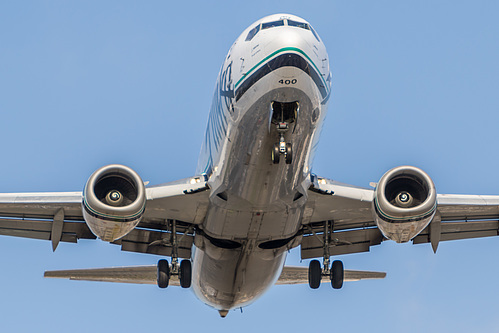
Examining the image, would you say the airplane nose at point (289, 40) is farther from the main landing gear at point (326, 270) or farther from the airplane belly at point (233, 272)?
the main landing gear at point (326, 270)

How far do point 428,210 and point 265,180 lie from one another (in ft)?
12.5

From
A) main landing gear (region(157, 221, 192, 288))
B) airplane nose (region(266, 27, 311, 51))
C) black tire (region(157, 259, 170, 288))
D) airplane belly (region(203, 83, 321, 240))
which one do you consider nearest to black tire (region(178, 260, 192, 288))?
main landing gear (region(157, 221, 192, 288))

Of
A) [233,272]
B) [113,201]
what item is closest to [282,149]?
[113,201]

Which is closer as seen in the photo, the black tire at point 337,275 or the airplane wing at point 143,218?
the airplane wing at point 143,218

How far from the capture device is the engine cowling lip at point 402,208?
2014cm

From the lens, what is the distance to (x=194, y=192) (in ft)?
70.8

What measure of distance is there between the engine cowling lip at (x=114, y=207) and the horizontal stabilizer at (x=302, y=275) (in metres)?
8.43

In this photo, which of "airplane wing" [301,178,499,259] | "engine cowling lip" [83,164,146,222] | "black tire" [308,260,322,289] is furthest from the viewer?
"black tire" [308,260,322,289]

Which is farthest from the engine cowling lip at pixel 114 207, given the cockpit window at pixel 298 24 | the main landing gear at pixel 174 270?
the cockpit window at pixel 298 24

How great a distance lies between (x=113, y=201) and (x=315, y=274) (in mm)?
6742

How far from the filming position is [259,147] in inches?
755

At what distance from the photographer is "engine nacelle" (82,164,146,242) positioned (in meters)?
19.7

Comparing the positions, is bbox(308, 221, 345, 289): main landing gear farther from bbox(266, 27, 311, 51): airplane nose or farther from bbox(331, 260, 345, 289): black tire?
bbox(266, 27, 311, 51): airplane nose

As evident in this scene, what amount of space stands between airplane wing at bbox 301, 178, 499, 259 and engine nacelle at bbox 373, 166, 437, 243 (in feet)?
3.95
